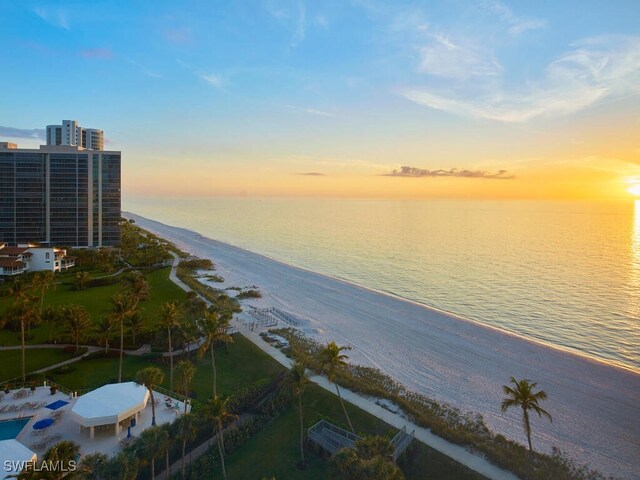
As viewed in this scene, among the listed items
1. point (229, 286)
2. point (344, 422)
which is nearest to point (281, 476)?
point (344, 422)

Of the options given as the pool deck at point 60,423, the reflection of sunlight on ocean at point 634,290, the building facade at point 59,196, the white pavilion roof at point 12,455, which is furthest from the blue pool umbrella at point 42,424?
the building facade at point 59,196

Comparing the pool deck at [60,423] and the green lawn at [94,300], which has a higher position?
the green lawn at [94,300]

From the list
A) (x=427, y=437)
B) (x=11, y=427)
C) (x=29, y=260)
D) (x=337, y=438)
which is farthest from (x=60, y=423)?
(x=29, y=260)

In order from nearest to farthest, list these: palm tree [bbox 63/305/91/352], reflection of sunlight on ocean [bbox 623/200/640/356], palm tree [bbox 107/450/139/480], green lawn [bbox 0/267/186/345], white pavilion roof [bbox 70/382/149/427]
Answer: palm tree [bbox 107/450/139/480], white pavilion roof [bbox 70/382/149/427], palm tree [bbox 63/305/91/352], green lawn [bbox 0/267/186/345], reflection of sunlight on ocean [bbox 623/200/640/356]

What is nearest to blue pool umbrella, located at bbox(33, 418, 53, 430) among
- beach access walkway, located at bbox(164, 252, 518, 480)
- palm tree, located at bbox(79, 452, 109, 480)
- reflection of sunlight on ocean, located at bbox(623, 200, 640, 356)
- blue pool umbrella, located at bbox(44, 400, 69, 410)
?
blue pool umbrella, located at bbox(44, 400, 69, 410)

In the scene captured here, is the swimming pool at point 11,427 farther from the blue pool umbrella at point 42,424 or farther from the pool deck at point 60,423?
the blue pool umbrella at point 42,424

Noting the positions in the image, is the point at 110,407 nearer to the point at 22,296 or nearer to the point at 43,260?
the point at 22,296

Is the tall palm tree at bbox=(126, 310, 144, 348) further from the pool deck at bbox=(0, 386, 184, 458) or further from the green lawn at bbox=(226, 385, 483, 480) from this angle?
the green lawn at bbox=(226, 385, 483, 480)
